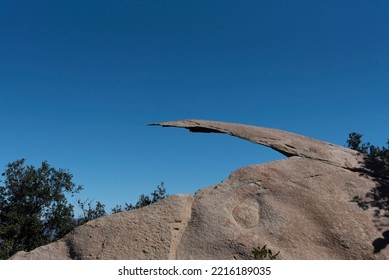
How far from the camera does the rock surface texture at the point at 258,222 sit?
8.22 metres

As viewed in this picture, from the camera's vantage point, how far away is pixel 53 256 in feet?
28.1

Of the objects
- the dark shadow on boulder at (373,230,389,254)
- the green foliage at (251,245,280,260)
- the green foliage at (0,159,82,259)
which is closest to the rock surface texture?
the dark shadow on boulder at (373,230,389,254)

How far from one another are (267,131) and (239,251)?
6434 millimetres

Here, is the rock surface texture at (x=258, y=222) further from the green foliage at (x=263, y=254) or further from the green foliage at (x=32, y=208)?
the green foliage at (x=32, y=208)

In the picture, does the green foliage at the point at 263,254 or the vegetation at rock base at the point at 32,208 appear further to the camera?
the vegetation at rock base at the point at 32,208

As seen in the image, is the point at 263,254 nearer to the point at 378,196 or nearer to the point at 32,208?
the point at 378,196

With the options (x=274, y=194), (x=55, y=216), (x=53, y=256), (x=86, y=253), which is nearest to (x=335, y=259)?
(x=274, y=194)

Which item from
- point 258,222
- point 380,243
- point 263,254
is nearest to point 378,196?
point 380,243

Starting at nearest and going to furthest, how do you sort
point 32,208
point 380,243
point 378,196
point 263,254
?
point 263,254, point 380,243, point 378,196, point 32,208

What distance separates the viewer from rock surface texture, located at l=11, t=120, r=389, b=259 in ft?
27.0

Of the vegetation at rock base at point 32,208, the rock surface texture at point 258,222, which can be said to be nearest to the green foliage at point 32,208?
the vegetation at rock base at point 32,208

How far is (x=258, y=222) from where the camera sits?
8867 mm

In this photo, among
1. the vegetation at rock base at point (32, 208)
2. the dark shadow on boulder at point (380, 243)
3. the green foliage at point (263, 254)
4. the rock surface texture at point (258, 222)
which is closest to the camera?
the green foliage at point (263, 254)
